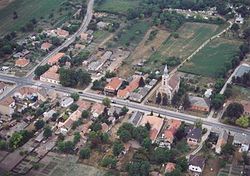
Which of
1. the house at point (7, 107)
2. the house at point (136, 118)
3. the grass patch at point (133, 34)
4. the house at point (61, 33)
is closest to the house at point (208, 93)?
the house at point (136, 118)

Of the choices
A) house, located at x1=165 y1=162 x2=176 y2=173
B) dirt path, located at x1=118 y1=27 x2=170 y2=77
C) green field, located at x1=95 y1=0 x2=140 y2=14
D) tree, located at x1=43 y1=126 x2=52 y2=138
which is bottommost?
dirt path, located at x1=118 y1=27 x2=170 y2=77

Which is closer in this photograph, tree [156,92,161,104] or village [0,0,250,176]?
village [0,0,250,176]

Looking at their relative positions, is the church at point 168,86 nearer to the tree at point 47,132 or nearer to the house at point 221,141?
the house at point 221,141

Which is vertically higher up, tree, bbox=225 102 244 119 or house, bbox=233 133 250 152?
tree, bbox=225 102 244 119

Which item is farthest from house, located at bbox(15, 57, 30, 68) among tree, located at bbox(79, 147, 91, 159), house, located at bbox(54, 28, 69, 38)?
tree, located at bbox(79, 147, 91, 159)

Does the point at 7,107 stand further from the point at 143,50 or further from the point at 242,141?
the point at 242,141

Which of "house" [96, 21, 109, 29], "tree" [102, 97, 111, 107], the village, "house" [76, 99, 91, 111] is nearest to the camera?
the village

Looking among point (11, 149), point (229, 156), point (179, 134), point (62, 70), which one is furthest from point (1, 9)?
point (229, 156)

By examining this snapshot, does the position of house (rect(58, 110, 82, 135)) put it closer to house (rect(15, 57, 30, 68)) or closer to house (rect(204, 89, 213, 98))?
house (rect(204, 89, 213, 98))

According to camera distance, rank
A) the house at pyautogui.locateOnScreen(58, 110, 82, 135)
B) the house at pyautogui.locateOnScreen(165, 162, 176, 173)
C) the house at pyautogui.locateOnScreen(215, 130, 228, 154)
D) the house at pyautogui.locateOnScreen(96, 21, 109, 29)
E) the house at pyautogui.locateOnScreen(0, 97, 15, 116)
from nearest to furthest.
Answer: the house at pyautogui.locateOnScreen(165, 162, 176, 173), the house at pyautogui.locateOnScreen(215, 130, 228, 154), the house at pyautogui.locateOnScreen(58, 110, 82, 135), the house at pyautogui.locateOnScreen(0, 97, 15, 116), the house at pyautogui.locateOnScreen(96, 21, 109, 29)
